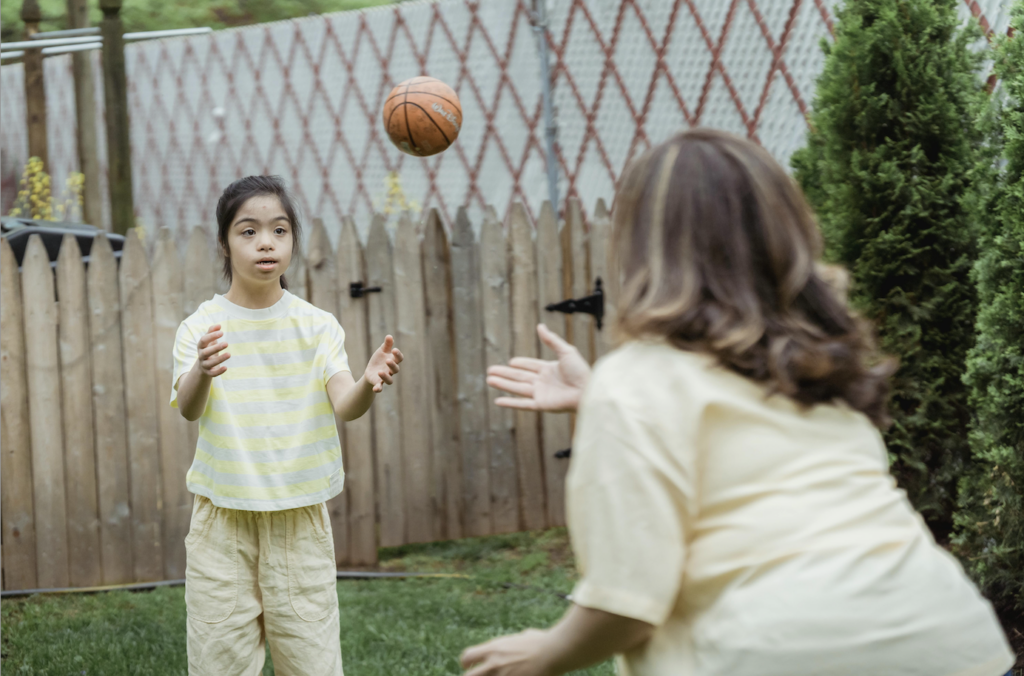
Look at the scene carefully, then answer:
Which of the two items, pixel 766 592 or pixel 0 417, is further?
pixel 0 417

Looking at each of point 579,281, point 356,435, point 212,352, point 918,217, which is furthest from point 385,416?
point 212,352

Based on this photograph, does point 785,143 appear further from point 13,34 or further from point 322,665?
point 13,34

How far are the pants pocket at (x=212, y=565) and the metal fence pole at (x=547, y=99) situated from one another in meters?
6.18

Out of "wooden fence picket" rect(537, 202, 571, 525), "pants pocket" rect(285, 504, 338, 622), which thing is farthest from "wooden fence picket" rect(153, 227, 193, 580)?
"pants pocket" rect(285, 504, 338, 622)

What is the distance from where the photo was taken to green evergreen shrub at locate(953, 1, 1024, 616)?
328 cm

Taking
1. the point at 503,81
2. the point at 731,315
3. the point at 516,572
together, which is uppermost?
the point at 503,81

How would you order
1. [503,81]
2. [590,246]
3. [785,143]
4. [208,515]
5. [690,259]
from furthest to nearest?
[503,81] < [785,143] < [590,246] < [208,515] < [690,259]

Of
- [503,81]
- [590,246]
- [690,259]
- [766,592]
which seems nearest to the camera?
[766,592]

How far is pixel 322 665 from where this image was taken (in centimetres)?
257

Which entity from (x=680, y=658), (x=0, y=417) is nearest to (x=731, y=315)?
(x=680, y=658)

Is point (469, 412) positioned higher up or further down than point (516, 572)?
higher up

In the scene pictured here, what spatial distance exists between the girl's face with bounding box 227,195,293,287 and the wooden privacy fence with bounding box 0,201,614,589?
2.08 meters

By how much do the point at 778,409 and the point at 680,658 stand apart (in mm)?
325

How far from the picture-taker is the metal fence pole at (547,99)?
8461 mm
